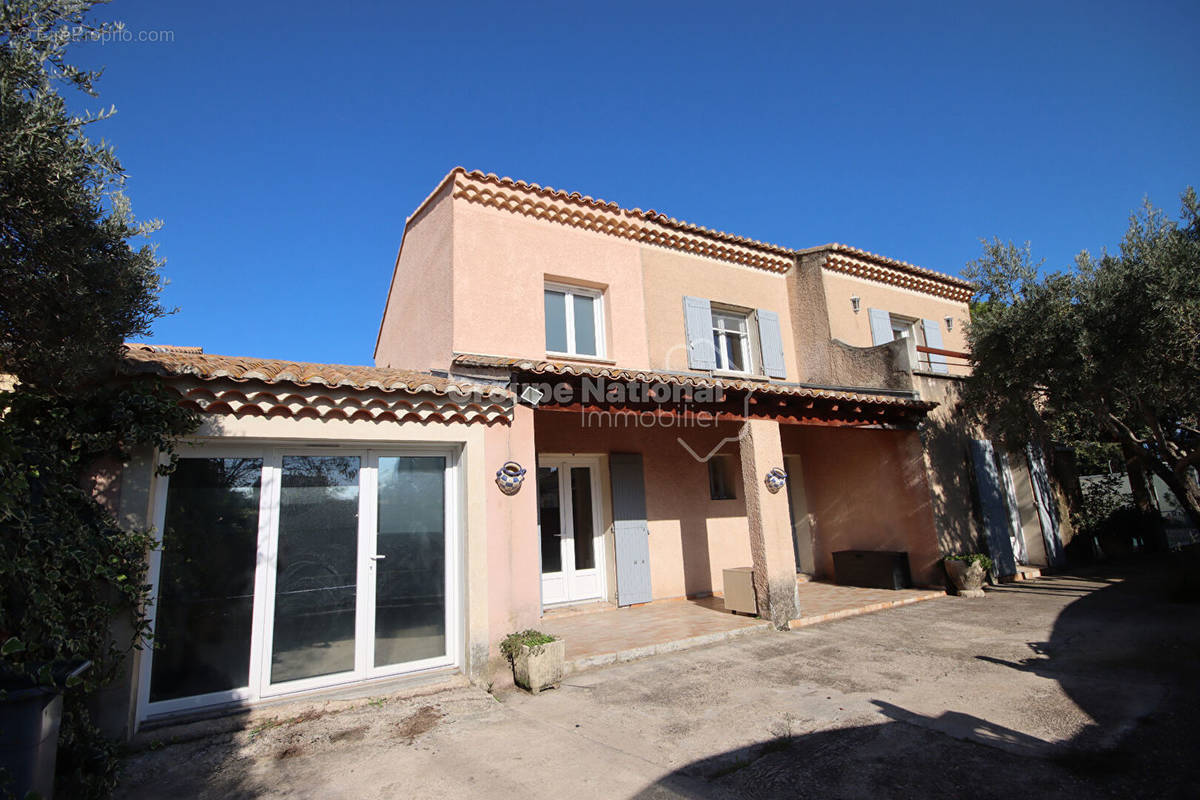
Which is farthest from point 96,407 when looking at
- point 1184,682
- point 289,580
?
point 1184,682

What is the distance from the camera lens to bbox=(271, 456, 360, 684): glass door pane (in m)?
5.31

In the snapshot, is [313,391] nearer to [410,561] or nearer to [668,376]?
[410,561]

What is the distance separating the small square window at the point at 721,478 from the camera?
36.0 ft

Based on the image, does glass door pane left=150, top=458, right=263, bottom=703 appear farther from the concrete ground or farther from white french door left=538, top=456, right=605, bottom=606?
white french door left=538, top=456, right=605, bottom=606

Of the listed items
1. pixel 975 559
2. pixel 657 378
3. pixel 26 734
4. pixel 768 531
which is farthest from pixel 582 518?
pixel 26 734

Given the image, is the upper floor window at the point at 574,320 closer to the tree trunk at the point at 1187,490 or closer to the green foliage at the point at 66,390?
the green foliage at the point at 66,390

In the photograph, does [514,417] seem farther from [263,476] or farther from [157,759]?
[157,759]

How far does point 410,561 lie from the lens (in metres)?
5.95

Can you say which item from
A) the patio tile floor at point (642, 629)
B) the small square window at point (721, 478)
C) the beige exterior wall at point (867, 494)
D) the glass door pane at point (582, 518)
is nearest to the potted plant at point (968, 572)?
the beige exterior wall at point (867, 494)

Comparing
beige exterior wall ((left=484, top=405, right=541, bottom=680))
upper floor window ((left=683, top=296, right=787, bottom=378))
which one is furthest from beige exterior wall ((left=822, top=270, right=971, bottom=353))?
beige exterior wall ((left=484, top=405, right=541, bottom=680))

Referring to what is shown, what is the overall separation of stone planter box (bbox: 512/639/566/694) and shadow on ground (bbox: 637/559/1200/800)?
84.9 inches

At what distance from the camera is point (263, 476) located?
5438 mm

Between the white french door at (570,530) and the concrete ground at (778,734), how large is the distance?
2.92 metres

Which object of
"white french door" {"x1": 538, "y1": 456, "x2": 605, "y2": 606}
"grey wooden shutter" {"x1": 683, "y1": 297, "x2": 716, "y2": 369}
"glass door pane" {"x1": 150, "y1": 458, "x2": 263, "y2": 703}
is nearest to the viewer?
"glass door pane" {"x1": 150, "y1": 458, "x2": 263, "y2": 703}
